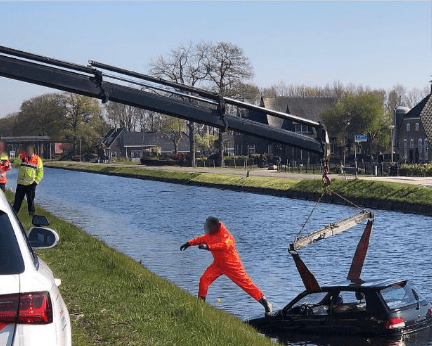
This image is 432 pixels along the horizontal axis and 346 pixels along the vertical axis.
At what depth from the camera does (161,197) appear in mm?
56719

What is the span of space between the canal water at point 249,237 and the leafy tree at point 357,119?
136 feet

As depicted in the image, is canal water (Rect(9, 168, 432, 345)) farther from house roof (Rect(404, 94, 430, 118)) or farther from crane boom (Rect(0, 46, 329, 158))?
house roof (Rect(404, 94, 430, 118))

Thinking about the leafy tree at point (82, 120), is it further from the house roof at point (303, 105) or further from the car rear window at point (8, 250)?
the car rear window at point (8, 250)

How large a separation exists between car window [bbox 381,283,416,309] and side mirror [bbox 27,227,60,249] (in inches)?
290

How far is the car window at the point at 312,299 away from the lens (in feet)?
47.0

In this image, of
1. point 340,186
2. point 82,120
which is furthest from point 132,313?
point 82,120

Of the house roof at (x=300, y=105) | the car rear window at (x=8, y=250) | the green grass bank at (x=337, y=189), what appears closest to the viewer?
the car rear window at (x=8, y=250)

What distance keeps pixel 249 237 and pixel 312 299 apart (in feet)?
58.8

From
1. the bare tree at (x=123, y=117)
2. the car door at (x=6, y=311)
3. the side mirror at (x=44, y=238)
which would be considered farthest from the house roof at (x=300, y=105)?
the car door at (x=6, y=311)

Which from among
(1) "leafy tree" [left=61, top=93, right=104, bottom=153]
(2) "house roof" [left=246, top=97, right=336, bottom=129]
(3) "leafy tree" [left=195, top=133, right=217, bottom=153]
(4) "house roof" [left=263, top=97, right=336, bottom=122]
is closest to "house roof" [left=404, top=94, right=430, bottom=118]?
(2) "house roof" [left=246, top=97, right=336, bottom=129]

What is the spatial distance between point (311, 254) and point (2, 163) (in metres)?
9.44

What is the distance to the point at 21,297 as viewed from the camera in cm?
484

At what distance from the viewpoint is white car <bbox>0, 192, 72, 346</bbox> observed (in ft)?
15.7

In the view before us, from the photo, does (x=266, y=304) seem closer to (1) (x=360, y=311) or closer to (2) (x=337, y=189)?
(1) (x=360, y=311)
